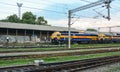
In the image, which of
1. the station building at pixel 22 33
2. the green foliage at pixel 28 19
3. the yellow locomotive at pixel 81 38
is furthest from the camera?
the green foliage at pixel 28 19

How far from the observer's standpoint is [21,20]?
9681 centimetres

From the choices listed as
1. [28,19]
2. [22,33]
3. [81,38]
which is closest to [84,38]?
[81,38]

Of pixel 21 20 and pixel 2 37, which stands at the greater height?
pixel 21 20

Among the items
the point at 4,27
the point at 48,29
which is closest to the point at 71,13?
the point at 4,27

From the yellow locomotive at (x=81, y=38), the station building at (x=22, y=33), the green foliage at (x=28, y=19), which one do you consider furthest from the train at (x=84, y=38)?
the green foliage at (x=28, y=19)

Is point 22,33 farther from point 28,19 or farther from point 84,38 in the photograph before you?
point 28,19

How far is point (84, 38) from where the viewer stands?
58938 mm

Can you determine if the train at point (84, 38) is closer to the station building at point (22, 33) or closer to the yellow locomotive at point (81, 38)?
the yellow locomotive at point (81, 38)

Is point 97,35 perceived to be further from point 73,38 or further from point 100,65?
point 100,65

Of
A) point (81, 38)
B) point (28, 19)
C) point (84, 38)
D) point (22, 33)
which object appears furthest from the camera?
point (28, 19)

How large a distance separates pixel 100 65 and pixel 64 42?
36953mm

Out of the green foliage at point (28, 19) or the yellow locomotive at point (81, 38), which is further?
the green foliage at point (28, 19)

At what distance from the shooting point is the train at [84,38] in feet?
174

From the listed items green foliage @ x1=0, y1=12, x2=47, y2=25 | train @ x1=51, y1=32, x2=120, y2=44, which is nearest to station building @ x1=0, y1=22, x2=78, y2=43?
train @ x1=51, y1=32, x2=120, y2=44
